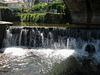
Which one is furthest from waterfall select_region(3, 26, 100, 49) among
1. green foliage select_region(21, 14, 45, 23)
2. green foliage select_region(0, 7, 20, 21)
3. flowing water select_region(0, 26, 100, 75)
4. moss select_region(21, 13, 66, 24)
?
green foliage select_region(0, 7, 20, 21)

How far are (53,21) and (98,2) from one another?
30.9 ft

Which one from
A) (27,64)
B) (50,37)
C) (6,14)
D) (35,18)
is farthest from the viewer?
(6,14)

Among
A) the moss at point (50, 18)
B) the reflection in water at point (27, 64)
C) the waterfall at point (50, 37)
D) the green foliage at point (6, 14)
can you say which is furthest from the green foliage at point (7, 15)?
the reflection in water at point (27, 64)

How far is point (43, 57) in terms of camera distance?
7324mm

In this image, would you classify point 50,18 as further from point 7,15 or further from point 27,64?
point 27,64

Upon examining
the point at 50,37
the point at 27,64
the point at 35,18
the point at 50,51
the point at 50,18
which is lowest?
the point at 50,51

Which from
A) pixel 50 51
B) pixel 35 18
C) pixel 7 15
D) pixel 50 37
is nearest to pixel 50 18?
pixel 35 18

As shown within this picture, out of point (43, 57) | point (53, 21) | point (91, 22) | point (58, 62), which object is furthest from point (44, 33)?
point (53, 21)

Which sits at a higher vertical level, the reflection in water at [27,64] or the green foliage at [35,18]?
the green foliage at [35,18]

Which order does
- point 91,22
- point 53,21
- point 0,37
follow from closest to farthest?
point 0,37, point 91,22, point 53,21

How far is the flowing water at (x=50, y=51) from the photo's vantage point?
5.96m

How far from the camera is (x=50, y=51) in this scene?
8672 millimetres

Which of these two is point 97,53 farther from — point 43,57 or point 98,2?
point 98,2

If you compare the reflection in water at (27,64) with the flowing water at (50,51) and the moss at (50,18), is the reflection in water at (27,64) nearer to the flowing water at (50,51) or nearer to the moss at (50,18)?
the flowing water at (50,51)
